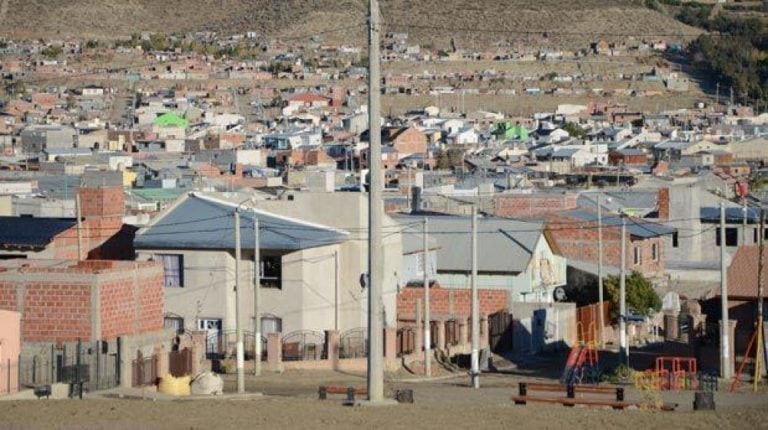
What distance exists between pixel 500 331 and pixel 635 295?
5.63 m

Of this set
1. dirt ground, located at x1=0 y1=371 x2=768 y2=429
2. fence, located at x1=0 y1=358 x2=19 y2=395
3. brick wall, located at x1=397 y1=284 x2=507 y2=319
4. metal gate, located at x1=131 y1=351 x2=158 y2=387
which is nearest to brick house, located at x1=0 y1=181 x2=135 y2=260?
brick wall, located at x1=397 y1=284 x2=507 y2=319

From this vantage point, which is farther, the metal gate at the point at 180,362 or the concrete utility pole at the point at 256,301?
the concrete utility pole at the point at 256,301

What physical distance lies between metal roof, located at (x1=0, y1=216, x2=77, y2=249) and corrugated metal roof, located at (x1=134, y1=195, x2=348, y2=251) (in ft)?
6.60

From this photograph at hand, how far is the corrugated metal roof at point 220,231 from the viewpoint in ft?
144

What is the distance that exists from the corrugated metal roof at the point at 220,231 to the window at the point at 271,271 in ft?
1.44

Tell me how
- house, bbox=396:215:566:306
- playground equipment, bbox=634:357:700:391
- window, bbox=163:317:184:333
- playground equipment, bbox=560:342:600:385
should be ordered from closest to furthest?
playground equipment, bbox=634:357:700:391 < playground equipment, bbox=560:342:600:385 < window, bbox=163:317:184:333 < house, bbox=396:215:566:306

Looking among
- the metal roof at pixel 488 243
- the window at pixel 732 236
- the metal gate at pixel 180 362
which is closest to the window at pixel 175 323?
the metal gate at pixel 180 362

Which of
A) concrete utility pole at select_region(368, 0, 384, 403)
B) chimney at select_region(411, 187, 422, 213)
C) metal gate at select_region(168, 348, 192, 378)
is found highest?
concrete utility pole at select_region(368, 0, 384, 403)

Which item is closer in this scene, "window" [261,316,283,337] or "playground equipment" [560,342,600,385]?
"playground equipment" [560,342,600,385]

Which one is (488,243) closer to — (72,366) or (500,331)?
(500,331)

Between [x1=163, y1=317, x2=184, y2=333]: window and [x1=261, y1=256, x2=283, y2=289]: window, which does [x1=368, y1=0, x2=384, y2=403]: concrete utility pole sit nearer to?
[x1=163, y1=317, x2=184, y2=333]: window

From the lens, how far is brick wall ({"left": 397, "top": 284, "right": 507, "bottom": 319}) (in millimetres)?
47750

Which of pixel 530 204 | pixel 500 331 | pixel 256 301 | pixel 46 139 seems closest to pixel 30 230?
pixel 256 301

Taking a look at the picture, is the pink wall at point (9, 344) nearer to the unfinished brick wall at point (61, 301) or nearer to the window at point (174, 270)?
the unfinished brick wall at point (61, 301)
